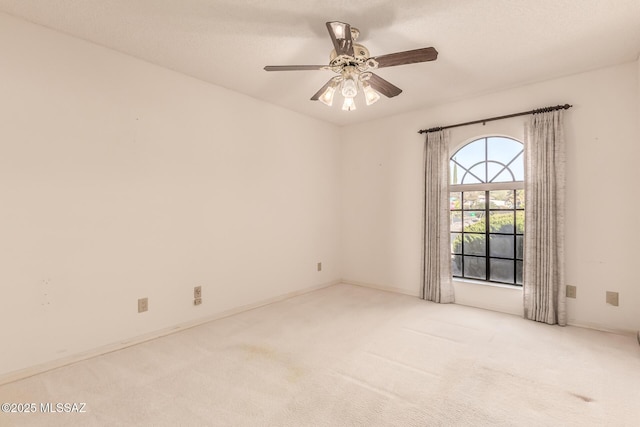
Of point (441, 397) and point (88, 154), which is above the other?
point (88, 154)

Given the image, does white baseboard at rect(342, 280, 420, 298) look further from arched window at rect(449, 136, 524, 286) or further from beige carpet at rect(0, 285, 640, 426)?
beige carpet at rect(0, 285, 640, 426)

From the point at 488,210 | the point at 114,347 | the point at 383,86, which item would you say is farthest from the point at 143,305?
the point at 488,210

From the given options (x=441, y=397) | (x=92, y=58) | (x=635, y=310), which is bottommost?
(x=441, y=397)

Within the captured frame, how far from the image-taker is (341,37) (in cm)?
199

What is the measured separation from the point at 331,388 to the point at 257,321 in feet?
4.78

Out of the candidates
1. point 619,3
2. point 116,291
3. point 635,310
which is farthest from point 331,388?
point 619,3

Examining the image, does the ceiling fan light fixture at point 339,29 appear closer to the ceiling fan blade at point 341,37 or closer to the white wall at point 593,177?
the ceiling fan blade at point 341,37

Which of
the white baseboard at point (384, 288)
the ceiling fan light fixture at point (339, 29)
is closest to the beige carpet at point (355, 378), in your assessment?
the white baseboard at point (384, 288)

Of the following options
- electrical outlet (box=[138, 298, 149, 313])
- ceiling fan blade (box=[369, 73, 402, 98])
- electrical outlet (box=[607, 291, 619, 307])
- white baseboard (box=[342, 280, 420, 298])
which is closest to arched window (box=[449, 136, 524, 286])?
white baseboard (box=[342, 280, 420, 298])

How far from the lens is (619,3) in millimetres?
2094

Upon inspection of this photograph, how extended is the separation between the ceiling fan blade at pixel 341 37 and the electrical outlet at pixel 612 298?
3.33 m

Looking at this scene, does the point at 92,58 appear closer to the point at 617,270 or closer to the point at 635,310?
the point at 617,270

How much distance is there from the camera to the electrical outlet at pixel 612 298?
302 cm

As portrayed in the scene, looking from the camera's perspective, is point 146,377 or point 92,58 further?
point 92,58
